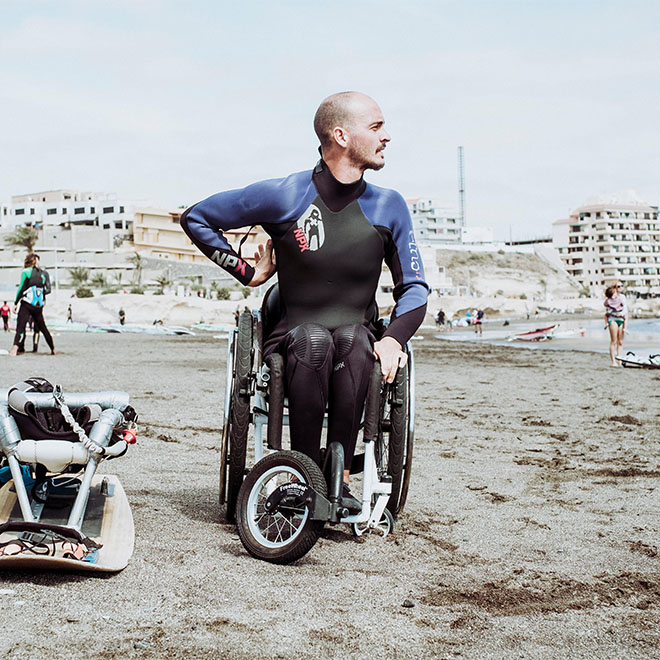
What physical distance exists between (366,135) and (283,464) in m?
1.58

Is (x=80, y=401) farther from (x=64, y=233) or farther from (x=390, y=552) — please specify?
(x=64, y=233)

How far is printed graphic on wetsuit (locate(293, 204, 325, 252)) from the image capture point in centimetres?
407

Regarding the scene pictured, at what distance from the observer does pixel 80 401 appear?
365 centimetres

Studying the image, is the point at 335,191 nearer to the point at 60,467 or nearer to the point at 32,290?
the point at 60,467

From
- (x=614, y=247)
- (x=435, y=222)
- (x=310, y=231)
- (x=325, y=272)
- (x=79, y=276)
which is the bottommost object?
(x=325, y=272)

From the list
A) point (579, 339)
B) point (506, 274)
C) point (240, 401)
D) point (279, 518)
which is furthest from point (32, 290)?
point (506, 274)

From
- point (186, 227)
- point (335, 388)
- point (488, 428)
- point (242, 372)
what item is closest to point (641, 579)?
point (335, 388)

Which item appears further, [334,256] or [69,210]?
[69,210]

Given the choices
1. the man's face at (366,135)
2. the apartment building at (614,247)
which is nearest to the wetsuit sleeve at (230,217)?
the man's face at (366,135)

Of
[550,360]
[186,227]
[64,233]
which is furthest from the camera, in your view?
[64,233]

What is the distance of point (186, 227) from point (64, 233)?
5089 inches

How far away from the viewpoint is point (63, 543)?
3.28 metres

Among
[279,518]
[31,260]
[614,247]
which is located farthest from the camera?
[614,247]

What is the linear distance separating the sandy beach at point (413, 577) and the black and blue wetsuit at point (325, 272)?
2.24ft
